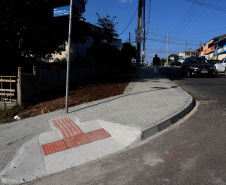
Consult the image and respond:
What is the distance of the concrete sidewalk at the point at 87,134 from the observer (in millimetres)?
3174

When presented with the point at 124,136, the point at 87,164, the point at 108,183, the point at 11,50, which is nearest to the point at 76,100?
the point at 124,136

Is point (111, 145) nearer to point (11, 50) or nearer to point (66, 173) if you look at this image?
point (66, 173)

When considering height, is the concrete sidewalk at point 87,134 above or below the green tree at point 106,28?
below

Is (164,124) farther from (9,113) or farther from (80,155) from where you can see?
(9,113)

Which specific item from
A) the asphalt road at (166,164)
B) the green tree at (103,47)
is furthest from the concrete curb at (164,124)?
the green tree at (103,47)

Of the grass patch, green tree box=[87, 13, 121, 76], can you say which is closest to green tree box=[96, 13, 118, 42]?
green tree box=[87, 13, 121, 76]

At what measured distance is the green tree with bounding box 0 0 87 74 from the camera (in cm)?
1050

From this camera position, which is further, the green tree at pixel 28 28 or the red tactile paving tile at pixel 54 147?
the green tree at pixel 28 28

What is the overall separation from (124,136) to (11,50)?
32.5ft

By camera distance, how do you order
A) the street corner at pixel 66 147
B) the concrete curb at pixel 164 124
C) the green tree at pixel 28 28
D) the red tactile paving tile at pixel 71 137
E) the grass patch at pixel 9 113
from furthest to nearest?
the green tree at pixel 28 28 < the grass patch at pixel 9 113 < the concrete curb at pixel 164 124 < the red tactile paving tile at pixel 71 137 < the street corner at pixel 66 147

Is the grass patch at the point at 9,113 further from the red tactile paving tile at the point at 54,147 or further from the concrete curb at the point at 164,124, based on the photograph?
the concrete curb at the point at 164,124

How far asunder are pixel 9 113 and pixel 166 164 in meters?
5.91

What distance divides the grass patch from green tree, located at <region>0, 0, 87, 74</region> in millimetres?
5234

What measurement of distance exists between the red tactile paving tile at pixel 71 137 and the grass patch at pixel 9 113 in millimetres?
2276
